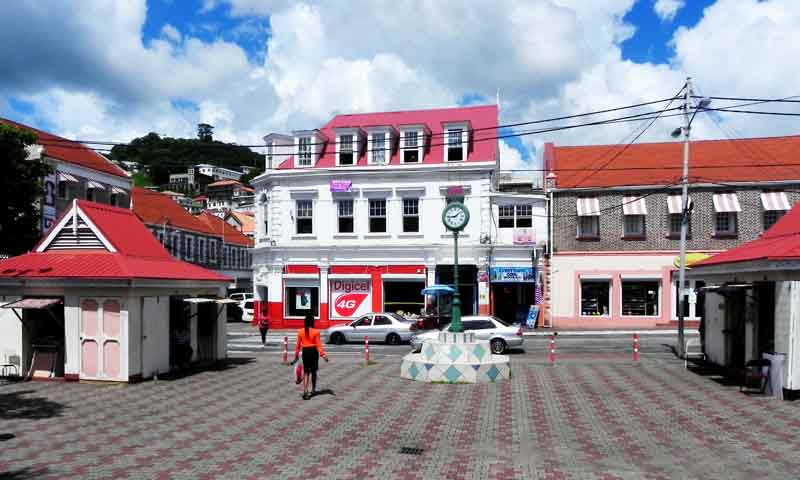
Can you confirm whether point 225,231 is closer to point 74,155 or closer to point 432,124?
point 74,155

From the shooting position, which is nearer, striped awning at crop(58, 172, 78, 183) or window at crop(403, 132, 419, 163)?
window at crop(403, 132, 419, 163)

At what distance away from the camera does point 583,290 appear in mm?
36938

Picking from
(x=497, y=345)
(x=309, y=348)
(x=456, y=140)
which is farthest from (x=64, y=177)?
(x=309, y=348)

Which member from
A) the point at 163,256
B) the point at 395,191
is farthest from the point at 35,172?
the point at 395,191

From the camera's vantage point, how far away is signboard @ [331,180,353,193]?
38031mm

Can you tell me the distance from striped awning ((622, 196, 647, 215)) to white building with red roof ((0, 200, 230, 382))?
80.5 ft

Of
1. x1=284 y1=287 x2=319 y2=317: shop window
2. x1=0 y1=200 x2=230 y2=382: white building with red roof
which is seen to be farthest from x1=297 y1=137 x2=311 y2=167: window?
x1=0 y1=200 x2=230 y2=382: white building with red roof

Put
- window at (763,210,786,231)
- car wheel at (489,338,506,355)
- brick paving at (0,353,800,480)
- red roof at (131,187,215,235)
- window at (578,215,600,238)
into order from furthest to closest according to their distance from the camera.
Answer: red roof at (131,187,215,235) < window at (578,215,600,238) < window at (763,210,786,231) < car wheel at (489,338,506,355) < brick paving at (0,353,800,480)

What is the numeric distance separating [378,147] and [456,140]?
460 centimetres

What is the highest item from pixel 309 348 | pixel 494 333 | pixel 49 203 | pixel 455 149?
pixel 455 149

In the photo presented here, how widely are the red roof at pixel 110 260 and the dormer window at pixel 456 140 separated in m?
19.8

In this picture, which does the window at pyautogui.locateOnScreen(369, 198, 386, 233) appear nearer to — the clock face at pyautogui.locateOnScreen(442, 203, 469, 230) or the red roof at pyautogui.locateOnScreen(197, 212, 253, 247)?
the clock face at pyautogui.locateOnScreen(442, 203, 469, 230)

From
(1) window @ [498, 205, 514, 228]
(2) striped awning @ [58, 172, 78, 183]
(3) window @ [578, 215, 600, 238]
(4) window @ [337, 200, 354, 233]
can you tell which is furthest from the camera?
(2) striped awning @ [58, 172, 78, 183]

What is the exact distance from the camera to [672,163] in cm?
3778
